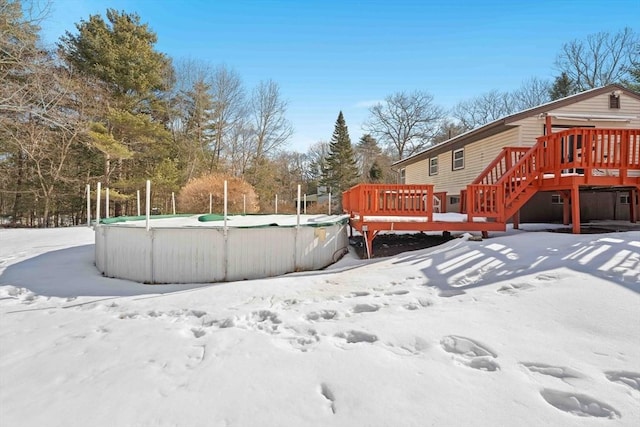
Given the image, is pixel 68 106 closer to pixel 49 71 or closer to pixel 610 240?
pixel 49 71

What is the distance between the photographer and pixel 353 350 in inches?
101

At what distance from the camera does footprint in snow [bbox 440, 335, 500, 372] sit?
225 centimetres

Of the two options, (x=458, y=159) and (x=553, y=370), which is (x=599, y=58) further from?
(x=553, y=370)

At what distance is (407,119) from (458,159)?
20.2m

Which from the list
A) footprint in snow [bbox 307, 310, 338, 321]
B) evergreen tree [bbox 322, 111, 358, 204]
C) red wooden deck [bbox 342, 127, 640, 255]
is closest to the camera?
footprint in snow [bbox 307, 310, 338, 321]

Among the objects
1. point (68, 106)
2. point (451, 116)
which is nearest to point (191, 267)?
point (68, 106)

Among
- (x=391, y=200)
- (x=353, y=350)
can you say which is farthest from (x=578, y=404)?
(x=391, y=200)

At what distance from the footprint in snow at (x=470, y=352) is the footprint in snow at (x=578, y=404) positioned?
13.4 inches

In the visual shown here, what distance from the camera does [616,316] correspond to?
2.74 meters

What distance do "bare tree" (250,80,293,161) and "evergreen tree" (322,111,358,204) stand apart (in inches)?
253

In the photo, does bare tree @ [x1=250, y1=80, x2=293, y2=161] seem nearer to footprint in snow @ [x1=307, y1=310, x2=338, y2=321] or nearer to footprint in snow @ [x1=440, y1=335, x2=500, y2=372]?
footprint in snow @ [x1=307, y1=310, x2=338, y2=321]

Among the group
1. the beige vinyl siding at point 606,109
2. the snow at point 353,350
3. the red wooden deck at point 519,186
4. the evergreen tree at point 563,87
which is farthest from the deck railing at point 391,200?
the evergreen tree at point 563,87

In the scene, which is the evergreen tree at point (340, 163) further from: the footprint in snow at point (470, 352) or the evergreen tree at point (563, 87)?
the footprint in snow at point (470, 352)

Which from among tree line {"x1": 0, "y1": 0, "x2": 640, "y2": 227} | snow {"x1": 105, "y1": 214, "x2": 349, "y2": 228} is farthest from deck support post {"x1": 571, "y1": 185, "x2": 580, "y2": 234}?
tree line {"x1": 0, "y1": 0, "x2": 640, "y2": 227}
